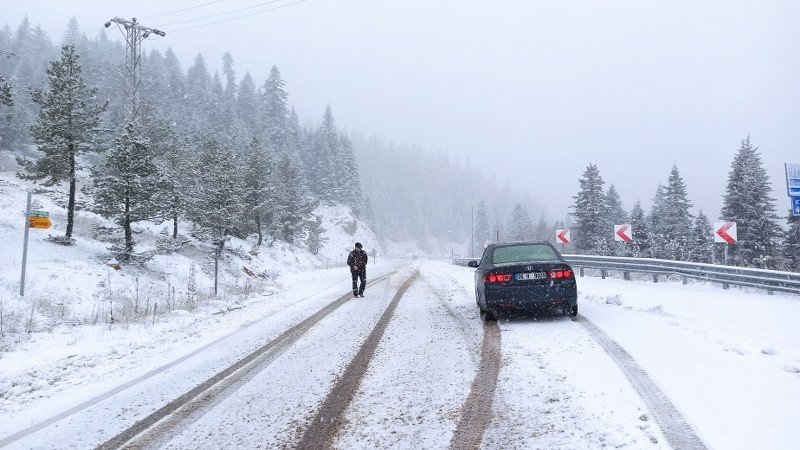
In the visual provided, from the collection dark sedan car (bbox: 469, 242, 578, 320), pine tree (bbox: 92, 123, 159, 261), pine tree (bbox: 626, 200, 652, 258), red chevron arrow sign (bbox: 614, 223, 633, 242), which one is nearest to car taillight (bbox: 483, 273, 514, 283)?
dark sedan car (bbox: 469, 242, 578, 320)

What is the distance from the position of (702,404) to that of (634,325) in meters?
4.04

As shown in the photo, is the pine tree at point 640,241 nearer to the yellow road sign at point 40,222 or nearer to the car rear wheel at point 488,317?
the car rear wheel at point 488,317

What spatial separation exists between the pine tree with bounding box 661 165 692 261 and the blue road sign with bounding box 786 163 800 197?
3882 cm

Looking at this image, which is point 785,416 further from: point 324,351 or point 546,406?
point 324,351

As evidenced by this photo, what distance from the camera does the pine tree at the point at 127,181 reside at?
18.5 metres

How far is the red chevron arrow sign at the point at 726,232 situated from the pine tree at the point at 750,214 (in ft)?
74.0

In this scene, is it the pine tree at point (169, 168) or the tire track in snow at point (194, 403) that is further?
the pine tree at point (169, 168)

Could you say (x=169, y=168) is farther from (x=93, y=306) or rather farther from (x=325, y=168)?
(x=325, y=168)

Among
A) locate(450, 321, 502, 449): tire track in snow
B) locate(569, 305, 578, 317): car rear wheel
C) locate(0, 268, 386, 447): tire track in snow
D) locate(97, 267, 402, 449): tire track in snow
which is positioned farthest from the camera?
locate(569, 305, 578, 317): car rear wheel

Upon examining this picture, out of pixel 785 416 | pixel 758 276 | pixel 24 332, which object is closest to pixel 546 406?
pixel 785 416

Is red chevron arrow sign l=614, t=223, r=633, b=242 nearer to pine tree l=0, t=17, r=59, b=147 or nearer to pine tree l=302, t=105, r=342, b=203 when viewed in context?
pine tree l=0, t=17, r=59, b=147

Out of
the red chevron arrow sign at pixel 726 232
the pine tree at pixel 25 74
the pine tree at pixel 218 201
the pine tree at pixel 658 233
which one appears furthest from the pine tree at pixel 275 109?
the red chevron arrow sign at pixel 726 232

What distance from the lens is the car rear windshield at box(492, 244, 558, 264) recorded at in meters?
8.95

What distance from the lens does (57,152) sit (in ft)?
65.9
